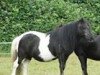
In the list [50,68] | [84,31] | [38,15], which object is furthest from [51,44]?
[38,15]

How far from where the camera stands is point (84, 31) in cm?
922

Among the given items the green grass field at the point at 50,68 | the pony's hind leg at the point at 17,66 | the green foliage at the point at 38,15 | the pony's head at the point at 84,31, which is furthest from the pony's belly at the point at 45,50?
the green foliage at the point at 38,15

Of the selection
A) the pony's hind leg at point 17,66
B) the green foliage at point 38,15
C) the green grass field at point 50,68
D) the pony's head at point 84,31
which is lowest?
the green grass field at point 50,68

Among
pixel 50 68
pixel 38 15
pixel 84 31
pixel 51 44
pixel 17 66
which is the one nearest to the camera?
pixel 84 31

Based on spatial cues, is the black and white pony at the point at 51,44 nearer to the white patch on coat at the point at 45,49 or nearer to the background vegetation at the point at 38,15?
the white patch on coat at the point at 45,49

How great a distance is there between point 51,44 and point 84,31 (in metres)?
0.88

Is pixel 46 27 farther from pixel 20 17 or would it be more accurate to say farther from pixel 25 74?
pixel 25 74

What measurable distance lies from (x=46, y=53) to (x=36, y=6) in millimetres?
7446

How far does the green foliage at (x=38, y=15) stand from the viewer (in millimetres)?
16016

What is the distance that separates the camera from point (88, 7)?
1766 cm

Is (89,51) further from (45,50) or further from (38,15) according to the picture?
(38,15)

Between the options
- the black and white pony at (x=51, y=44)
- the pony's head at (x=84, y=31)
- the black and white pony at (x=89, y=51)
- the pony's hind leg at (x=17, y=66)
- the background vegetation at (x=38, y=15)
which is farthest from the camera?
the background vegetation at (x=38, y=15)

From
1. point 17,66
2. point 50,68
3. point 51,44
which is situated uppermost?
point 51,44

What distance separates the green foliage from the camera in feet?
52.5
